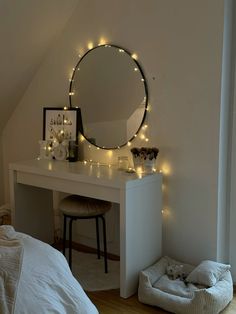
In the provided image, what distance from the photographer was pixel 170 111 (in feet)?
8.63

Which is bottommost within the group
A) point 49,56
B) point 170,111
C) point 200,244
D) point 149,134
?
point 200,244

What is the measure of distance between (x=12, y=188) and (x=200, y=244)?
1518 mm

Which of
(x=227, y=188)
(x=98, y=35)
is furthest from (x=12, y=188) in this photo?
(x=227, y=188)

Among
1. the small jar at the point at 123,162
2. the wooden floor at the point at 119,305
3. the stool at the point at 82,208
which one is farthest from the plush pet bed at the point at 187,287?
the small jar at the point at 123,162

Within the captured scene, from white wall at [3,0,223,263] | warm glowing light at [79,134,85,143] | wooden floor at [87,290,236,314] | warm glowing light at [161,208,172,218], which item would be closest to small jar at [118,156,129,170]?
white wall at [3,0,223,263]

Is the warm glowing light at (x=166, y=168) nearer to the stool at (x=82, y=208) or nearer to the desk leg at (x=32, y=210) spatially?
the stool at (x=82, y=208)

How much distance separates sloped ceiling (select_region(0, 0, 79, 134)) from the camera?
2.79 metres

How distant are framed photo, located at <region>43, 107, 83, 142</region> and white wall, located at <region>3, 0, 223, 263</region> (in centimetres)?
41

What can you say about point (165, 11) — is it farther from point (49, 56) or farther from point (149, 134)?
point (49, 56)

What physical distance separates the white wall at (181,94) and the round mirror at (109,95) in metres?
0.08

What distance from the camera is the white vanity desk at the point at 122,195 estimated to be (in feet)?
7.82

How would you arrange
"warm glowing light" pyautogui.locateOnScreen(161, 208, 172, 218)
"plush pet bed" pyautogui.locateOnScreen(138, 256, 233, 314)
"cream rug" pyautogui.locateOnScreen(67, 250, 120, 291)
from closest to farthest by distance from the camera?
"plush pet bed" pyautogui.locateOnScreen(138, 256, 233, 314) → "cream rug" pyautogui.locateOnScreen(67, 250, 120, 291) → "warm glowing light" pyautogui.locateOnScreen(161, 208, 172, 218)

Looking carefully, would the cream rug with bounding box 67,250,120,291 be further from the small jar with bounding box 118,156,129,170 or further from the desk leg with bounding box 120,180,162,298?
the small jar with bounding box 118,156,129,170

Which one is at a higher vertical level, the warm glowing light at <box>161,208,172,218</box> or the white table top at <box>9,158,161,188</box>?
the white table top at <box>9,158,161,188</box>
